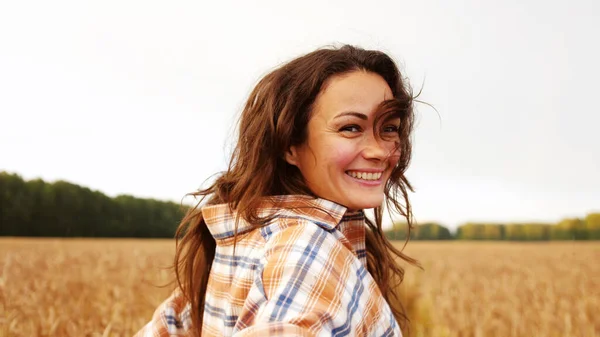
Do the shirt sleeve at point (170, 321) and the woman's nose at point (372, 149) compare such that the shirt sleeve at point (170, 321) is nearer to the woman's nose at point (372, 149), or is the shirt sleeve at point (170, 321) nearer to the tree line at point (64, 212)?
the woman's nose at point (372, 149)

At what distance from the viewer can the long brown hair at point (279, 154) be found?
180 cm

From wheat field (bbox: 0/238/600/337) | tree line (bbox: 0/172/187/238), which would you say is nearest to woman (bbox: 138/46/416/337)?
wheat field (bbox: 0/238/600/337)

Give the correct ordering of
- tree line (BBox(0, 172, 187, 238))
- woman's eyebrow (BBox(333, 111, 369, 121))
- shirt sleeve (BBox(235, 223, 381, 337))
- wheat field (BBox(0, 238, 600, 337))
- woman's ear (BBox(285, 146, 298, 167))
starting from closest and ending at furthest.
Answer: shirt sleeve (BBox(235, 223, 381, 337)) < woman's eyebrow (BBox(333, 111, 369, 121)) < woman's ear (BBox(285, 146, 298, 167)) < wheat field (BBox(0, 238, 600, 337)) < tree line (BBox(0, 172, 187, 238))

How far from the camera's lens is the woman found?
140cm

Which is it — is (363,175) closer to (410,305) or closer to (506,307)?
(410,305)

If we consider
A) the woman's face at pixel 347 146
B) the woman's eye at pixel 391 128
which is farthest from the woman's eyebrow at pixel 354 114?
the woman's eye at pixel 391 128

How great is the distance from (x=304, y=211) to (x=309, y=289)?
0.97 ft

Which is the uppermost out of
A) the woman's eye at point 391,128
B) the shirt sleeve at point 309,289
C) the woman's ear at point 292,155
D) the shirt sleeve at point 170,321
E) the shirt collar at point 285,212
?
the woman's eye at point 391,128

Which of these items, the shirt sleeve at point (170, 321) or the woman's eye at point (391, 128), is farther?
the shirt sleeve at point (170, 321)

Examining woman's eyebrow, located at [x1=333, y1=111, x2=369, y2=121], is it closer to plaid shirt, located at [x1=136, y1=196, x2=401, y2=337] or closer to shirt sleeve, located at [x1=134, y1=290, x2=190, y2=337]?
plaid shirt, located at [x1=136, y1=196, x2=401, y2=337]

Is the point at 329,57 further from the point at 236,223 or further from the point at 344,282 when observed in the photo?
the point at 344,282

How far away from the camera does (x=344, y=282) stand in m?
1.45

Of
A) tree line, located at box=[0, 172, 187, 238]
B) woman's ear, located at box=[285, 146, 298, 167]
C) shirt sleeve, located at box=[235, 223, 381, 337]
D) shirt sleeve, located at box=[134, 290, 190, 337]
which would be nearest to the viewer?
shirt sleeve, located at box=[235, 223, 381, 337]

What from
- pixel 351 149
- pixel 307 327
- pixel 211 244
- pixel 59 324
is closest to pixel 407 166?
pixel 351 149
